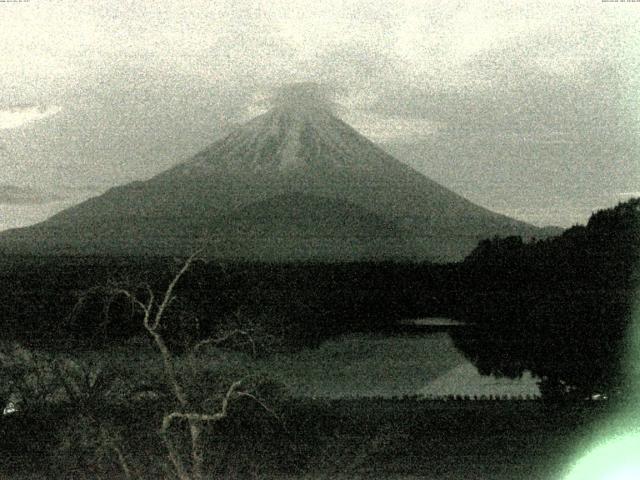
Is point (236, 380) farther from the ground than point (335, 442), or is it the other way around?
point (236, 380)

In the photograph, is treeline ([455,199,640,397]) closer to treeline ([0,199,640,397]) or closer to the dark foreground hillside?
treeline ([0,199,640,397])

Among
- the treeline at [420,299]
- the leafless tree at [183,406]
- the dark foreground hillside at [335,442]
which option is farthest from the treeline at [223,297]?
the dark foreground hillside at [335,442]

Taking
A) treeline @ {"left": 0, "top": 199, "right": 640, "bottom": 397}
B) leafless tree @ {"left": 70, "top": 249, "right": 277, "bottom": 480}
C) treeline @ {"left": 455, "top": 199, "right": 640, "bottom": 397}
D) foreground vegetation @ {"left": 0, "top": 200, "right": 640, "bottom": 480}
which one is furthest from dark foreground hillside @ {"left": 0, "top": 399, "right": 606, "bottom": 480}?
treeline @ {"left": 455, "top": 199, "right": 640, "bottom": 397}

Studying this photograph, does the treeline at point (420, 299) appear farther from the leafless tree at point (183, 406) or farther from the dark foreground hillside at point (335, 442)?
the dark foreground hillside at point (335, 442)

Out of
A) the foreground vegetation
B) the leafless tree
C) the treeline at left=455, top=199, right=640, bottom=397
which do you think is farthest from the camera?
the treeline at left=455, top=199, right=640, bottom=397

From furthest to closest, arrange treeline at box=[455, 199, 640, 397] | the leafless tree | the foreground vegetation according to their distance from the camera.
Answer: treeline at box=[455, 199, 640, 397] < the foreground vegetation < the leafless tree

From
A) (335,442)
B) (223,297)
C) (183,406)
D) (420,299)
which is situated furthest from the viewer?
(420,299)

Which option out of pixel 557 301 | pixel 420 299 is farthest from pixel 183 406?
pixel 557 301

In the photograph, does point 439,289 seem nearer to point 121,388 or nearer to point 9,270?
point 121,388

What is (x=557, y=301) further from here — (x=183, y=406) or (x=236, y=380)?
(x=183, y=406)

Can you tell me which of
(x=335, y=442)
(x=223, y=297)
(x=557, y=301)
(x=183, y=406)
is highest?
(x=223, y=297)
